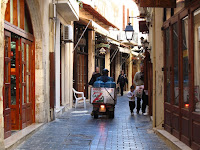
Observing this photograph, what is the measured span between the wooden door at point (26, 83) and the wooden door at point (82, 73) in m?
9.23

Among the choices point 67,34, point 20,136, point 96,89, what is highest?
point 67,34

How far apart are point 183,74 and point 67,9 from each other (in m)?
7.45

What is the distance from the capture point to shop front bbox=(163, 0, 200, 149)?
616 centimetres

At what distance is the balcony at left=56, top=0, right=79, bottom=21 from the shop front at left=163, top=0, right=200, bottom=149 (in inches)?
193

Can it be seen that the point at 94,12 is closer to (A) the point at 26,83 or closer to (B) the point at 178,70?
(A) the point at 26,83

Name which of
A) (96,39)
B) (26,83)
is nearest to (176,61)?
(26,83)

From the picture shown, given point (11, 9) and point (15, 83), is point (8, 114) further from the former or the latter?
point (11, 9)

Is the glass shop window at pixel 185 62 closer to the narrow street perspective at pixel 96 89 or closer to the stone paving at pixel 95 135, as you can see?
the narrow street perspective at pixel 96 89

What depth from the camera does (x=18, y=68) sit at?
8.81 metres

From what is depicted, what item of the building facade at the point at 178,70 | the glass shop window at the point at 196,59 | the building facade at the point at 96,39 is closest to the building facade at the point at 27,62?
the building facade at the point at 178,70

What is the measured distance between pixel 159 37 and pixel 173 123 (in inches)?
96.0

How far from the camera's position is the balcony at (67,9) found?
12.7 m

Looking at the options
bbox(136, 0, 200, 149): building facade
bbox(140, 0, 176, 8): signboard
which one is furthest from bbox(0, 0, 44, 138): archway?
bbox(136, 0, 200, 149): building facade

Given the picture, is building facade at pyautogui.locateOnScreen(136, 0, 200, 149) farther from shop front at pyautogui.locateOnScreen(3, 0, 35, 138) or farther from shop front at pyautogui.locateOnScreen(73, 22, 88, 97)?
shop front at pyautogui.locateOnScreen(73, 22, 88, 97)
